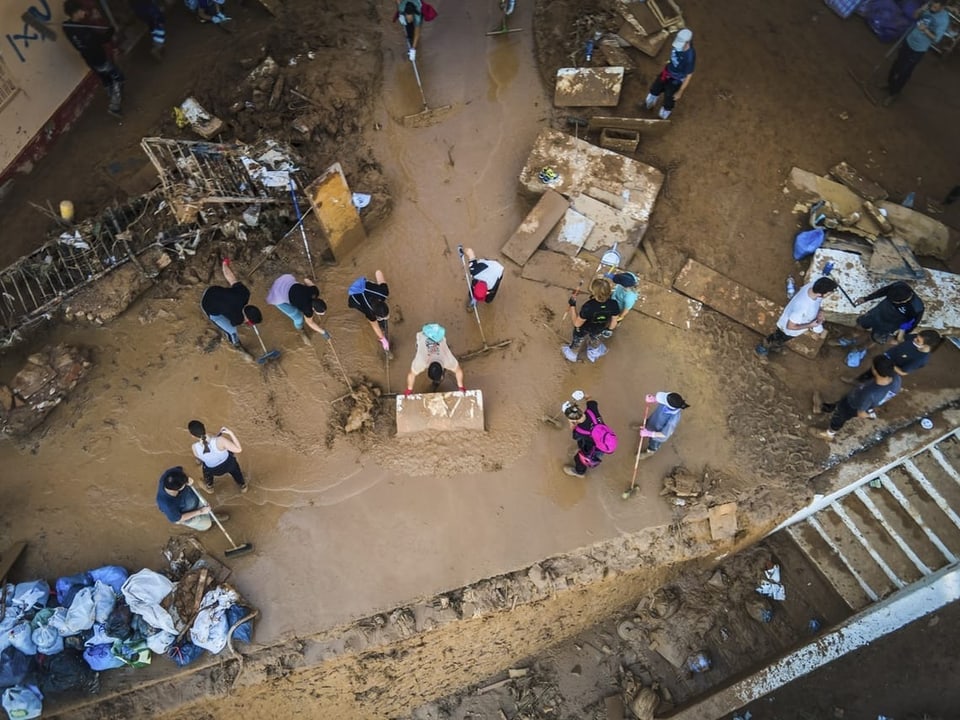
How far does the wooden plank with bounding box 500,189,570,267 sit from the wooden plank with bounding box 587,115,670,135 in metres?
1.33

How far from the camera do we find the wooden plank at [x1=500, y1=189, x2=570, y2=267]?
783 cm

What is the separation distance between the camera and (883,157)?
28.7 ft

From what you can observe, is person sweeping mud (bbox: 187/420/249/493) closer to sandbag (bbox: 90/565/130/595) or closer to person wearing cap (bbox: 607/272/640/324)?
sandbag (bbox: 90/565/130/595)

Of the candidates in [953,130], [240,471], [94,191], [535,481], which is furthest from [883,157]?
[94,191]

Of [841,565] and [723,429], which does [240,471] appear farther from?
[841,565]

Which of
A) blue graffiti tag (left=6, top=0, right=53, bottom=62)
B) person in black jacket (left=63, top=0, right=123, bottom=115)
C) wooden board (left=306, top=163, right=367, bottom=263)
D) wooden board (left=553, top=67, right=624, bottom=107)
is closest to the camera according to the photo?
wooden board (left=306, top=163, right=367, bottom=263)

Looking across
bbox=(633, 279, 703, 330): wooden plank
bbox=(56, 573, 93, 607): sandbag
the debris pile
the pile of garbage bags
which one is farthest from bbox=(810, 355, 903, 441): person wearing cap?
the debris pile

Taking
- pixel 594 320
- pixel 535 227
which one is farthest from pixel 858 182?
pixel 594 320

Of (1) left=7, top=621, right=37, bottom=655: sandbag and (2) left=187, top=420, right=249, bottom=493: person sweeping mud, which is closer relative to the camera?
(1) left=7, top=621, right=37, bottom=655: sandbag

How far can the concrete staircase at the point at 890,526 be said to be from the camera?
22.3 ft

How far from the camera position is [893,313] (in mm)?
6820

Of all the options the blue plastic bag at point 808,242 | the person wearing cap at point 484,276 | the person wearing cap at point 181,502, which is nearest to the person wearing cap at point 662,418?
the person wearing cap at point 484,276

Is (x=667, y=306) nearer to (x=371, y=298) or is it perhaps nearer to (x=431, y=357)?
(x=431, y=357)

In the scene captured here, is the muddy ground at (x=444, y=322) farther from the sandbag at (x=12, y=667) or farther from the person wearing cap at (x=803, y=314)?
the sandbag at (x=12, y=667)
